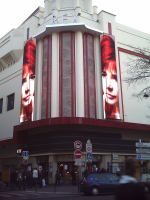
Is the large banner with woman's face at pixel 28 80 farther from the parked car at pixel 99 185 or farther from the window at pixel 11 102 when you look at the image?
the parked car at pixel 99 185

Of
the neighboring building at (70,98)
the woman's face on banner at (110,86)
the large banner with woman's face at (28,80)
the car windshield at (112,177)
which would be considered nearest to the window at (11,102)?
the neighboring building at (70,98)

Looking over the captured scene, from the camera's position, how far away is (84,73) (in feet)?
97.2

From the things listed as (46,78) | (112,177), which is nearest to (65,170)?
(46,78)

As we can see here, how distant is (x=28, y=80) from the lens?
3139 cm

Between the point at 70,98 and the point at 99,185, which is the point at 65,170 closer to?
the point at 70,98

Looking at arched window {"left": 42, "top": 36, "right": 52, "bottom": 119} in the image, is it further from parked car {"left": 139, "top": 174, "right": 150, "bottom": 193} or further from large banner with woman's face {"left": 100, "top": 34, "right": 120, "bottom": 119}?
parked car {"left": 139, "top": 174, "right": 150, "bottom": 193}

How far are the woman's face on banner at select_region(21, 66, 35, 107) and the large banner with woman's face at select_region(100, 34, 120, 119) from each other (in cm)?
870

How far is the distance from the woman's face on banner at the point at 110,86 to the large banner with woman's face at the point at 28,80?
8.76 metres

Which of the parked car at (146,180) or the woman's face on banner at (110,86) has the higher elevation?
the woman's face on banner at (110,86)

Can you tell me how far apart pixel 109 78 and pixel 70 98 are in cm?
550

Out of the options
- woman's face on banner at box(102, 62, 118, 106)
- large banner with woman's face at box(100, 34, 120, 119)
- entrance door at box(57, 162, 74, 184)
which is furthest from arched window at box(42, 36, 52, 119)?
woman's face on banner at box(102, 62, 118, 106)

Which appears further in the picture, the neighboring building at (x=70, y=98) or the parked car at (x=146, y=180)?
the neighboring building at (x=70, y=98)

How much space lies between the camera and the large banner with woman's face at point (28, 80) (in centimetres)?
3044

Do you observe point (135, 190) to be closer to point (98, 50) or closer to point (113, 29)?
point (98, 50)
